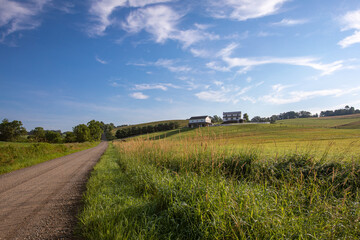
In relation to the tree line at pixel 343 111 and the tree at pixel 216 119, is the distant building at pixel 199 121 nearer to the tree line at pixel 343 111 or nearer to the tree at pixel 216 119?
the tree at pixel 216 119

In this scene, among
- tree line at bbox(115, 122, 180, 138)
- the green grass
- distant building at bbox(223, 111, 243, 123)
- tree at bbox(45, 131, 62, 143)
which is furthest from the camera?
distant building at bbox(223, 111, 243, 123)

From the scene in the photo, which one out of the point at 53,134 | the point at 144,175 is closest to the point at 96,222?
the point at 144,175

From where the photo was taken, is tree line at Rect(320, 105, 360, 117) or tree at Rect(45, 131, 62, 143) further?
tree line at Rect(320, 105, 360, 117)

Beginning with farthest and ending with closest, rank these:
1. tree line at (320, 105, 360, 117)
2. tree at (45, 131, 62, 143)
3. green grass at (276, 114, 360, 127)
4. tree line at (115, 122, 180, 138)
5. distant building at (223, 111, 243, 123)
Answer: tree line at (320, 105, 360, 117) < distant building at (223, 111, 243, 123) < green grass at (276, 114, 360, 127) < tree line at (115, 122, 180, 138) < tree at (45, 131, 62, 143)

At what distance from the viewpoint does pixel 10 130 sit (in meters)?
55.0

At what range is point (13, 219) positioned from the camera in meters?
4.01

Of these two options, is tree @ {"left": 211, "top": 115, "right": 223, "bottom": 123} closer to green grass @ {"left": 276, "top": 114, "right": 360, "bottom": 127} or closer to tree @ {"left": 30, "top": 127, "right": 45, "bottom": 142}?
green grass @ {"left": 276, "top": 114, "right": 360, "bottom": 127}

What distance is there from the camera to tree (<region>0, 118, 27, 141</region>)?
54.0 metres

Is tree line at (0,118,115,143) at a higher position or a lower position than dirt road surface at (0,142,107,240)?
higher

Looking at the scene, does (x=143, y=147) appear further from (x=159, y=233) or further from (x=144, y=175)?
(x=159, y=233)

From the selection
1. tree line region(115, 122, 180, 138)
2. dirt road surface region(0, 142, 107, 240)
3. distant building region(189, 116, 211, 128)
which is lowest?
dirt road surface region(0, 142, 107, 240)

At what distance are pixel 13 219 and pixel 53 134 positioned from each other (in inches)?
2703

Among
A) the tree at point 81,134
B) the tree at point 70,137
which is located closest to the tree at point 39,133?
the tree at point 70,137

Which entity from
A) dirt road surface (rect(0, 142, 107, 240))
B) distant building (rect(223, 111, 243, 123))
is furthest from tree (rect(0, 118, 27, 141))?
distant building (rect(223, 111, 243, 123))
